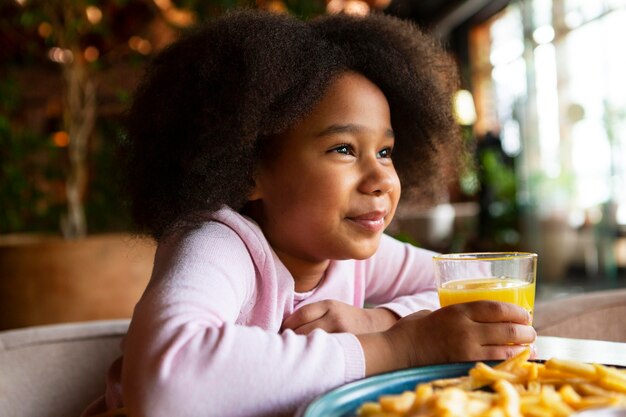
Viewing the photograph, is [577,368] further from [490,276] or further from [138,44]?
[138,44]

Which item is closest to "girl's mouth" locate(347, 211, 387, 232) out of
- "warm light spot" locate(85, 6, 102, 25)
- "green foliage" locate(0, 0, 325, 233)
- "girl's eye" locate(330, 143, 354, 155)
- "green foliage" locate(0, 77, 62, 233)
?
"girl's eye" locate(330, 143, 354, 155)

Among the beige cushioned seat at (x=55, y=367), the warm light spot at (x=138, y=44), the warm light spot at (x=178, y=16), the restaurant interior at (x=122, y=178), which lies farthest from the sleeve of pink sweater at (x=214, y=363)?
the warm light spot at (x=138, y=44)

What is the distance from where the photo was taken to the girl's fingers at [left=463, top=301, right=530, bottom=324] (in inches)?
34.3

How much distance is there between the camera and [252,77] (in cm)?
109

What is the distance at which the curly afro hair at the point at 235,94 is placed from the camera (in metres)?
1.11

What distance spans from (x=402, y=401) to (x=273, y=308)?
1.81 ft

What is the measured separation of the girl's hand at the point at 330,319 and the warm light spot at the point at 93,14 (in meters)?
2.97

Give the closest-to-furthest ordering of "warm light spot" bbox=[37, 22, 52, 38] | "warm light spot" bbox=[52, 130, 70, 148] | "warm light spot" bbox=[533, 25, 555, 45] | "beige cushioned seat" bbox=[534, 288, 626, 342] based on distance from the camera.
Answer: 1. "beige cushioned seat" bbox=[534, 288, 626, 342]
2. "warm light spot" bbox=[37, 22, 52, 38]
3. "warm light spot" bbox=[52, 130, 70, 148]
4. "warm light spot" bbox=[533, 25, 555, 45]

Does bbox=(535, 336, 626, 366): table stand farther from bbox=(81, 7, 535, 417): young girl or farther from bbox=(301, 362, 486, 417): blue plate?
bbox=(301, 362, 486, 417): blue plate

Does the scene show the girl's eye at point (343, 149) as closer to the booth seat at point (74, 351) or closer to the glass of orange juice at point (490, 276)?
the glass of orange juice at point (490, 276)

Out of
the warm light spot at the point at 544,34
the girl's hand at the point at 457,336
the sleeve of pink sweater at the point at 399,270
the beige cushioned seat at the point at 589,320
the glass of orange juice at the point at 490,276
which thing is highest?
the warm light spot at the point at 544,34

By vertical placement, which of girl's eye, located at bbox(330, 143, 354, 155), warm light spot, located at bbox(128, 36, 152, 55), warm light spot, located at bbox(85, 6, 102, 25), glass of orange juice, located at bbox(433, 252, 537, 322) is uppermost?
warm light spot, located at bbox(85, 6, 102, 25)

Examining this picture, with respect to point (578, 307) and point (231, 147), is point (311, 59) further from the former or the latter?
point (578, 307)

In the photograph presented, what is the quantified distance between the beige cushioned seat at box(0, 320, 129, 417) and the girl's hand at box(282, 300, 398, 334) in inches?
18.0
